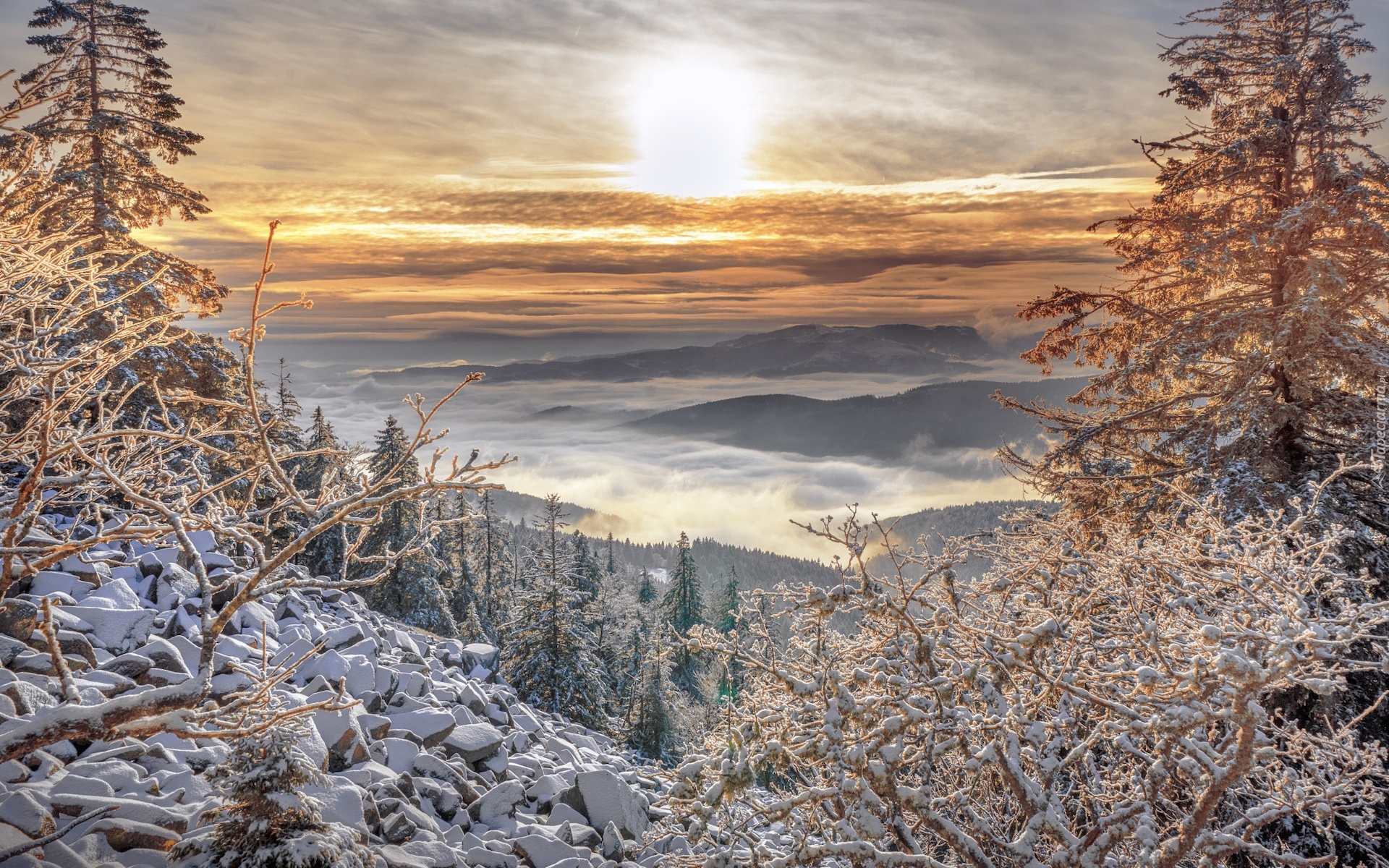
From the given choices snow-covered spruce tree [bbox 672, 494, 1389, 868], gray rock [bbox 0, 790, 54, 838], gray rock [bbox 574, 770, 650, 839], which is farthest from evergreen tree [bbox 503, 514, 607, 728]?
gray rock [bbox 0, 790, 54, 838]

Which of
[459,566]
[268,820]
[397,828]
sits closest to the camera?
Answer: [268,820]

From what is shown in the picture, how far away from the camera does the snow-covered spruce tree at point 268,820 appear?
5031 millimetres

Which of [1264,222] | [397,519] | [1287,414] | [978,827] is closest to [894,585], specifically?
[978,827]

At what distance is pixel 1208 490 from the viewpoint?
389 inches

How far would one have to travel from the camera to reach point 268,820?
16.8ft

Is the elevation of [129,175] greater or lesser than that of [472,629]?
greater

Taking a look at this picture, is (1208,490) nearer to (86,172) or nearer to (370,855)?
(370,855)

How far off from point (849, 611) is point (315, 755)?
586 centimetres

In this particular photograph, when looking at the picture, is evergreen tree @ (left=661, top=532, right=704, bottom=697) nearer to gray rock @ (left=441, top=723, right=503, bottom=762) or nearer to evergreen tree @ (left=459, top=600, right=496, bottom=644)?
evergreen tree @ (left=459, top=600, right=496, bottom=644)

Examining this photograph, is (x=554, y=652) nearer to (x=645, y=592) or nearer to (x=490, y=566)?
(x=490, y=566)

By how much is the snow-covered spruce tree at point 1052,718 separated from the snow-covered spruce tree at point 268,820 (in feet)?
9.00

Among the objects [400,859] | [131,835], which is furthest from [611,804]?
[131,835]

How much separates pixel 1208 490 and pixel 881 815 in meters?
8.07

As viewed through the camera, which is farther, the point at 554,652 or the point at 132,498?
the point at 554,652
